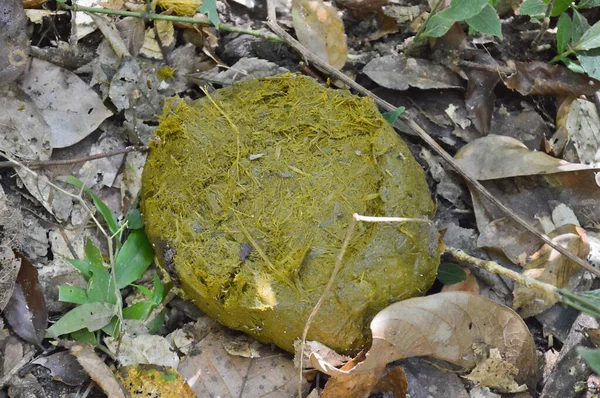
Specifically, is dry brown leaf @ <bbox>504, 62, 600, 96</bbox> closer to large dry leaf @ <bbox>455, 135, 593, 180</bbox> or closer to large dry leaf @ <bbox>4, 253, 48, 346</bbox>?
large dry leaf @ <bbox>455, 135, 593, 180</bbox>

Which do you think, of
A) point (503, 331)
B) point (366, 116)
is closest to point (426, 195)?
point (366, 116)

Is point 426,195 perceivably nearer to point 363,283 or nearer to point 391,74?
point 363,283

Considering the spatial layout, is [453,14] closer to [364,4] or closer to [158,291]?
[364,4]

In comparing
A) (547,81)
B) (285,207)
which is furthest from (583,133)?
(285,207)

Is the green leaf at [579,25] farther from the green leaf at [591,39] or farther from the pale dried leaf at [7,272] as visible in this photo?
the pale dried leaf at [7,272]

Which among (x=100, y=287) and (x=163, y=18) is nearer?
(x=100, y=287)

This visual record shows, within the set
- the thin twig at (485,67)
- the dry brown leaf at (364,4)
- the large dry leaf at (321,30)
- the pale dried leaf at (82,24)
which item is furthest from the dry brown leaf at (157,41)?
the thin twig at (485,67)
